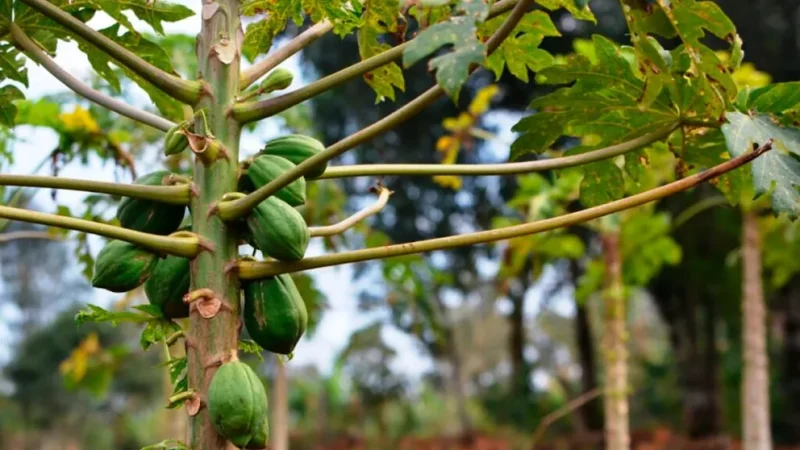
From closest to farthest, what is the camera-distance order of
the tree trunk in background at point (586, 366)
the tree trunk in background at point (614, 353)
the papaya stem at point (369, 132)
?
the papaya stem at point (369, 132) → the tree trunk in background at point (614, 353) → the tree trunk in background at point (586, 366)

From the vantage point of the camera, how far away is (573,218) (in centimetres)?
98

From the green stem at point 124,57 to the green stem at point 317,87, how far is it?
2.3 inches

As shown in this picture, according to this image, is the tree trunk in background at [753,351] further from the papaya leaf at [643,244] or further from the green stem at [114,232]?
the green stem at [114,232]

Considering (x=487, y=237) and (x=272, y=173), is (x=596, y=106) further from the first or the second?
(x=272, y=173)

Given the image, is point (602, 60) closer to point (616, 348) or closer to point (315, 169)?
point (315, 169)

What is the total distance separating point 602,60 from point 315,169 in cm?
41

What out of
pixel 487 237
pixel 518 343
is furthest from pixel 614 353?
pixel 518 343

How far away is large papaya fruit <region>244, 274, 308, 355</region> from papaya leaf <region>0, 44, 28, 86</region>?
1.80 feet

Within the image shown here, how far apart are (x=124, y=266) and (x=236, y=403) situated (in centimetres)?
24

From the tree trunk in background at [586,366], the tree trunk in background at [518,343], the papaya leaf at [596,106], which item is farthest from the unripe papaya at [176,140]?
the tree trunk in background at [518,343]

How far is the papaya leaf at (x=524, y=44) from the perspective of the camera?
119cm

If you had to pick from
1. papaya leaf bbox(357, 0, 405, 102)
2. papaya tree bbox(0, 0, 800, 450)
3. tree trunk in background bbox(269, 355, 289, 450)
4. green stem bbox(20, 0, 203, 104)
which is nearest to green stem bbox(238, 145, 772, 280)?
papaya tree bbox(0, 0, 800, 450)

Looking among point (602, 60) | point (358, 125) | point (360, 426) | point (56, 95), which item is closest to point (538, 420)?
point (360, 426)

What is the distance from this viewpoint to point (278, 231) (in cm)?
98
